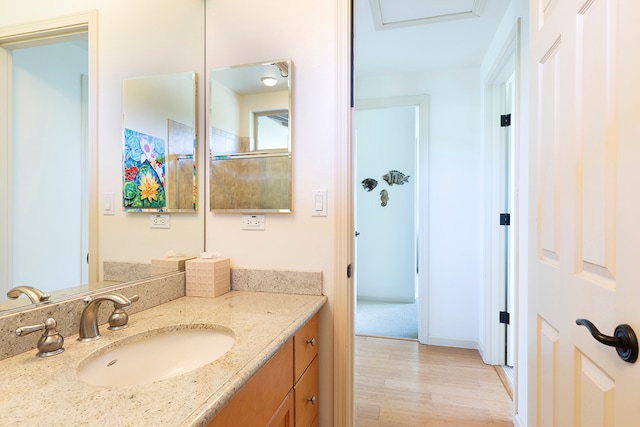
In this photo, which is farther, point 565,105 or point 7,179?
point 565,105

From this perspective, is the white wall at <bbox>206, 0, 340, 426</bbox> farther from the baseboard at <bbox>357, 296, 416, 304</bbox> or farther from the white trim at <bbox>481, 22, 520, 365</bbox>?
the baseboard at <bbox>357, 296, 416, 304</bbox>

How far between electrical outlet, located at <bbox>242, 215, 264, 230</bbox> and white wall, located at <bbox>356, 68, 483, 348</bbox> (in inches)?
73.7

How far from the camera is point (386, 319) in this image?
355cm

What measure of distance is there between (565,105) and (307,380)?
4.10ft

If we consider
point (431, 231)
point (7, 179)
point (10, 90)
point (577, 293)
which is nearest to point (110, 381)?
point (7, 179)

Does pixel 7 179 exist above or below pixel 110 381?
above

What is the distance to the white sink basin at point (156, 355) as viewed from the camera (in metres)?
0.85

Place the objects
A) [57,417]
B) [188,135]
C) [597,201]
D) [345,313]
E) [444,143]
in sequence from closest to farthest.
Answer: [57,417]
[597,201]
[345,313]
[188,135]
[444,143]

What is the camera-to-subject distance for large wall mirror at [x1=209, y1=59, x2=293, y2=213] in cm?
143

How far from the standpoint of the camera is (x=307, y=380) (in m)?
1.21

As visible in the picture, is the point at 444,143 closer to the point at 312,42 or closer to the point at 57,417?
the point at 312,42

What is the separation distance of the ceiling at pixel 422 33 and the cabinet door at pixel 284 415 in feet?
6.72

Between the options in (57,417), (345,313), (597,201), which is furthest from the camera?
(345,313)

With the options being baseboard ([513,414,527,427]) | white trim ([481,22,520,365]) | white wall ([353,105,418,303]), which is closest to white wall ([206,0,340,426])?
baseboard ([513,414,527,427])
